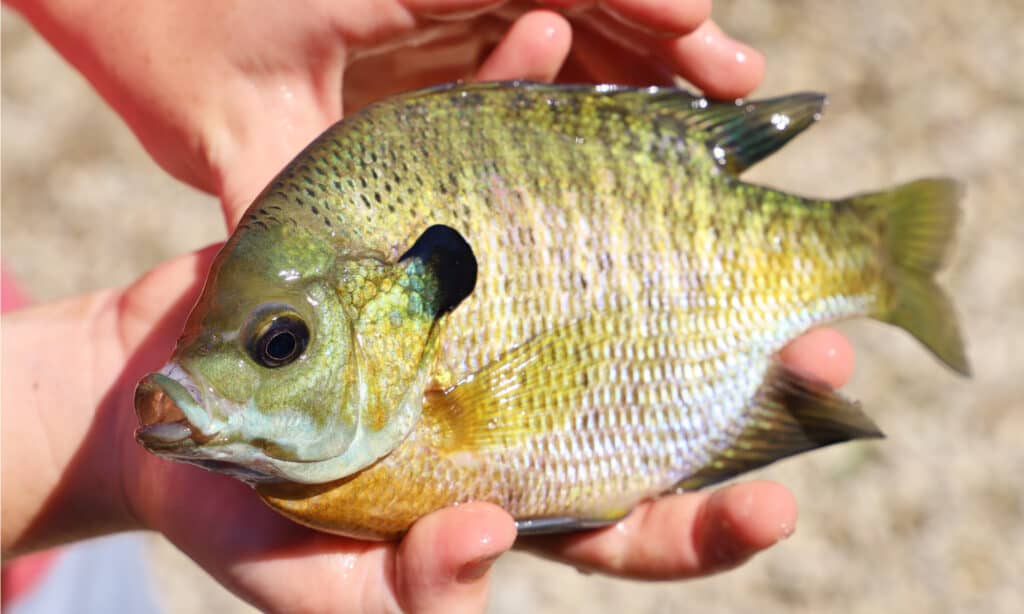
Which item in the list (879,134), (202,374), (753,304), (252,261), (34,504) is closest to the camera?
(202,374)

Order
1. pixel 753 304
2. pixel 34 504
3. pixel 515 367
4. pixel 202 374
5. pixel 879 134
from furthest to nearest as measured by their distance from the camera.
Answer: pixel 879 134
pixel 34 504
pixel 753 304
pixel 515 367
pixel 202 374

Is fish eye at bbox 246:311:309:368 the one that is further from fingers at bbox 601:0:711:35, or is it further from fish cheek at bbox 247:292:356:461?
fingers at bbox 601:0:711:35

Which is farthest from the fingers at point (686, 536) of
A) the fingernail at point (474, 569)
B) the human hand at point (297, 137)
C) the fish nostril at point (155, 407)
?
the fish nostril at point (155, 407)

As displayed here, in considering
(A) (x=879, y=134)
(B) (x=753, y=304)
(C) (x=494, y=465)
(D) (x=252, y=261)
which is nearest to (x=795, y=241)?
(B) (x=753, y=304)

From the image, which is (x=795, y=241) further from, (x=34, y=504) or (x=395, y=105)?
(x=34, y=504)

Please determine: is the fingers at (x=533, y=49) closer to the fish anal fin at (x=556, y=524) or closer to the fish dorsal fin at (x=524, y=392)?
the fish dorsal fin at (x=524, y=392)

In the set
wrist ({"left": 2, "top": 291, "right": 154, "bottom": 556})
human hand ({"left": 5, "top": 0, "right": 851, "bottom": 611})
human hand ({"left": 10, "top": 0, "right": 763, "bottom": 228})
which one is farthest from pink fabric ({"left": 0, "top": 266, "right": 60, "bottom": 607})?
human hand ({"left": 10, "top": 0, "right": 763, "bottom": 228})

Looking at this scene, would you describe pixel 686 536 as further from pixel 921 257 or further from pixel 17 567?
pixel 17 567
